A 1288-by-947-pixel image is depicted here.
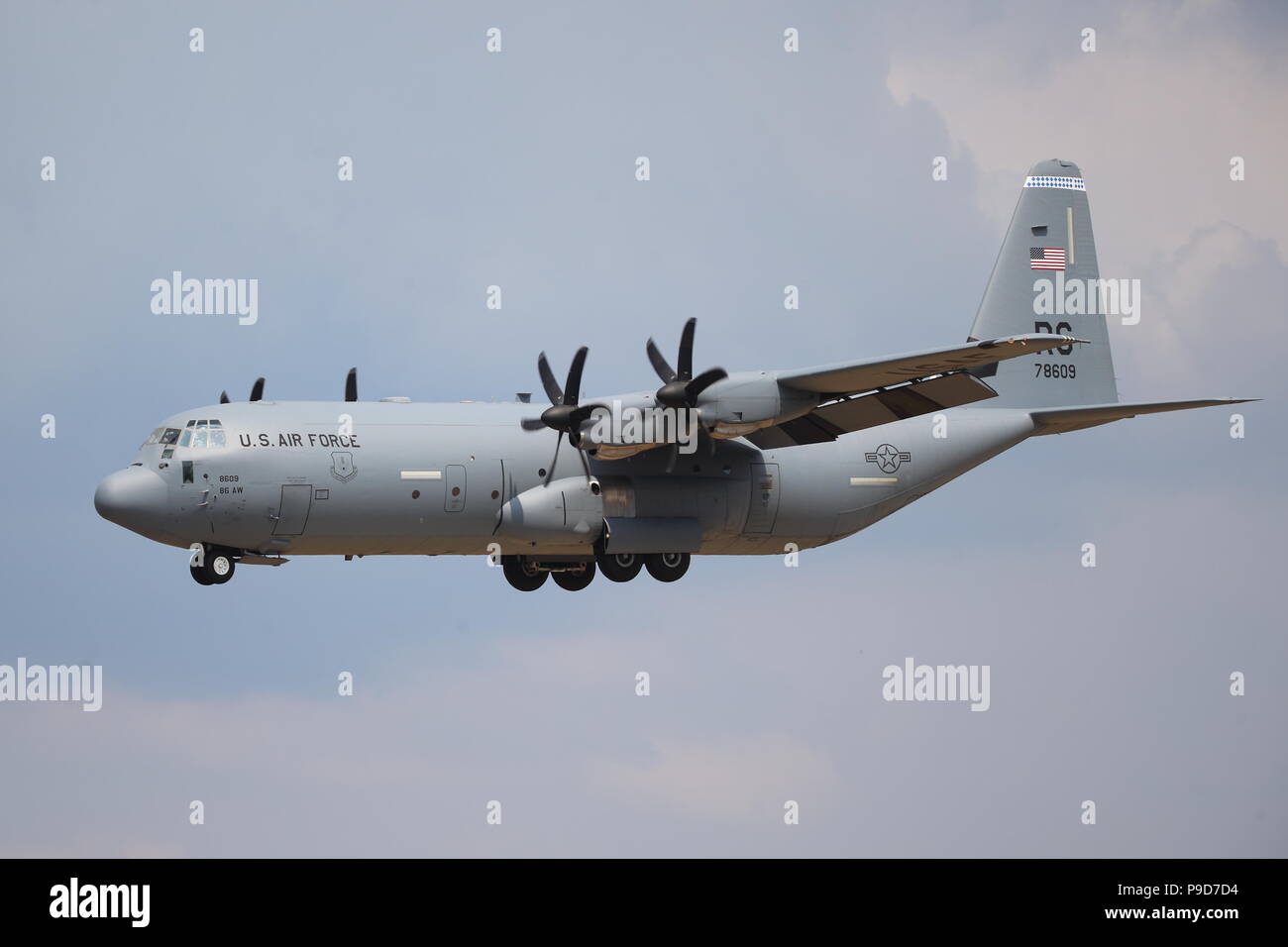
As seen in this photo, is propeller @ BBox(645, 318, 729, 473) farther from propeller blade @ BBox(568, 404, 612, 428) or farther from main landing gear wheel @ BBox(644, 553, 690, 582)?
main landing gear wheel @ BBox(644, 553, 690, 582)

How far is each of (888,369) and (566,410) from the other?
5273 millimetres

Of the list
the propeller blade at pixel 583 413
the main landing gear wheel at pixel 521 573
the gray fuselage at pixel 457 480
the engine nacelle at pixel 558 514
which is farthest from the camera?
the main landing gear wheel at pixel 521 573

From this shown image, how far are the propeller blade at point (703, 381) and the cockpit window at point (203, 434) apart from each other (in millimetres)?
A: 7297

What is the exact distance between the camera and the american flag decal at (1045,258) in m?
32.8

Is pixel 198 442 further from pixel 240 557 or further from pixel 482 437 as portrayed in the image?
pixel 482 437

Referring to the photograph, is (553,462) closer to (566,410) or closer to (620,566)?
(566,410)

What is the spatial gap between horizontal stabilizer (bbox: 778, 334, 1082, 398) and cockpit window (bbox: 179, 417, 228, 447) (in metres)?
8.80

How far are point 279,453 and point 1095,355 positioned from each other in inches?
617

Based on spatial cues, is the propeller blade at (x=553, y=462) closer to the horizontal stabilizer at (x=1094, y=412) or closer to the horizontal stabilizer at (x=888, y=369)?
the horizontal stabilizer at (x=888, y=369)

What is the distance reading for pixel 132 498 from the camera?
25812 millimetres

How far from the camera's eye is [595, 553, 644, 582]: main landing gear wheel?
29.2 m

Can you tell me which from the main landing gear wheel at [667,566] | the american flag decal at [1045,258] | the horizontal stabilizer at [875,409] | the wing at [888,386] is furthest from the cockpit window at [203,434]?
the american flag decal at [1045,258]

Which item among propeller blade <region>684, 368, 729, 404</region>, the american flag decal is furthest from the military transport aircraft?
Result: the american flag decal

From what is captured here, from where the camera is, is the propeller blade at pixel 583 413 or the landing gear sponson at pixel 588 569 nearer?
the propeller blade at pixel 583 413
